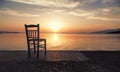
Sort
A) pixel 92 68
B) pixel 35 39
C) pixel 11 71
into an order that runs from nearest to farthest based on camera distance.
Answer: pixel 11 71 → pixel 92 68 → pixel 35 39

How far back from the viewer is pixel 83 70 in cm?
388

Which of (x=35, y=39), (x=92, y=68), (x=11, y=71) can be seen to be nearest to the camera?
(x=11, y=71)

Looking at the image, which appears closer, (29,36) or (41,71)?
(41,71)

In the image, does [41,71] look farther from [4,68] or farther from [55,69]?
[4,68]

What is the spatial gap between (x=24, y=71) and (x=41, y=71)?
38cm

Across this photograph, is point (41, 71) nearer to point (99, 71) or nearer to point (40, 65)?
point (40, 65)

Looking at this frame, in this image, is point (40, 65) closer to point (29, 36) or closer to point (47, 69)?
point (47, 69)

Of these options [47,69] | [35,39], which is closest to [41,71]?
[47,69]

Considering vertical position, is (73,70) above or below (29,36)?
below

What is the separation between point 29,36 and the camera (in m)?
5.55

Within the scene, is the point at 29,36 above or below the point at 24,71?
above

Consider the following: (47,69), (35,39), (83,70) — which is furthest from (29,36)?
(83,70)

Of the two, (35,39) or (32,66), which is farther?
(35,39)

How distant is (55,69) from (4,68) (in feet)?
3.93
